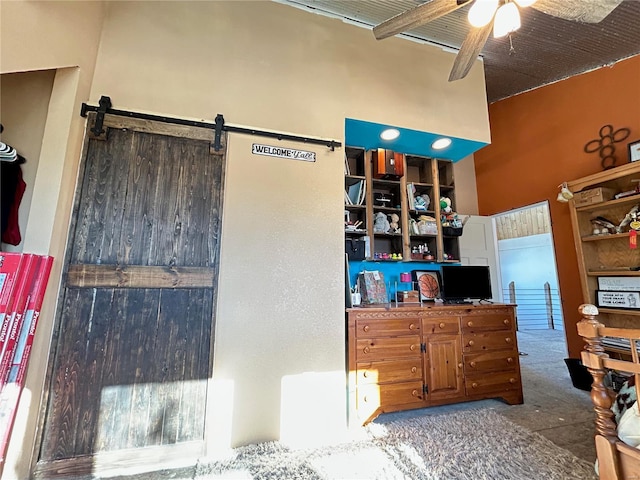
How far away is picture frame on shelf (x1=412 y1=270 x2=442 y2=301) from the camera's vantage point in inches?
125

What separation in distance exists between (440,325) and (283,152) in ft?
6.51

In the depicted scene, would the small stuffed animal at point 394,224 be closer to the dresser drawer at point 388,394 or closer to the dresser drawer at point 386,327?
the dresser drawer at point 386,327

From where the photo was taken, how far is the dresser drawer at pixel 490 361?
2604mm

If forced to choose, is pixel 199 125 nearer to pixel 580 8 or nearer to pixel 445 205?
pixel 580 8

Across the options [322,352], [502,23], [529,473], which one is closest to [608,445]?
[529,473]

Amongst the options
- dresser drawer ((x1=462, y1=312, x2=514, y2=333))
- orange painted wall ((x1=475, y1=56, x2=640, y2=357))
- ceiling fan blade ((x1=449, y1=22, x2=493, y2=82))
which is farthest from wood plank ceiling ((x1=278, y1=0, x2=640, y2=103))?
dresser drawer ((x1=462, y1=312, x2=514, y2=333))

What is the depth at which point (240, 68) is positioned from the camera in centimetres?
236

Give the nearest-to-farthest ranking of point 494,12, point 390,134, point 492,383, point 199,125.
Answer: point 494,12 → point 199,125 → point 492,383 → point 390,134

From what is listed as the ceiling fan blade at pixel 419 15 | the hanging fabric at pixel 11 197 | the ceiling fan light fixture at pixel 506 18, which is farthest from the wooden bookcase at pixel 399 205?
the hanging fabric at pixel 11 197

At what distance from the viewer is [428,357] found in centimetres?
249

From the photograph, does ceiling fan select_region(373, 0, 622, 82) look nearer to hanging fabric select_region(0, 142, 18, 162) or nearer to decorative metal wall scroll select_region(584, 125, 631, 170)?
decorative metal wall scroll select_region(584, 125, 631, 170)

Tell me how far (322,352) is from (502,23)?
2475 mm

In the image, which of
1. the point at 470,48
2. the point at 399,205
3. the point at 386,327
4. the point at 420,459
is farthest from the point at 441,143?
the point at 420,459

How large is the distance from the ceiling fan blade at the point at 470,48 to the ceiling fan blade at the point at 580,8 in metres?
0.28
